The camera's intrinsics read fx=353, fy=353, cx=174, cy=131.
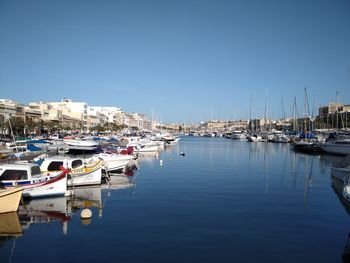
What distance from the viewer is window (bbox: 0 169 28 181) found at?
22.1 m

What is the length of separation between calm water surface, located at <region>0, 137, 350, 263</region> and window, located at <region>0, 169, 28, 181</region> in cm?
181

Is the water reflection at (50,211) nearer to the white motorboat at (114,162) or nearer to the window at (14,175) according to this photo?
the window at (14,175)

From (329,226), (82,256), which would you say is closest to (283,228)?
(329,226)

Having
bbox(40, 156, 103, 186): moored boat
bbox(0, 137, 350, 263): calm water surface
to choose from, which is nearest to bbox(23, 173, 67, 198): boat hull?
bbox(0, 137, 350, 263): calm water surface

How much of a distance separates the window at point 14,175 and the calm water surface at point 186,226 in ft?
5.94

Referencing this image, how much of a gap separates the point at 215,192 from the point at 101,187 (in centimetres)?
930

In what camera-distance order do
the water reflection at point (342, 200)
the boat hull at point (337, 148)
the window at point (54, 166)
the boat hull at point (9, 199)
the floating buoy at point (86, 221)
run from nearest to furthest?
the water reflection at point (342, 200), the floating buoy at point (86, 221), the boat hull at point (9, 199), the window at point (54, 166), the boat hull at point (337, 148)

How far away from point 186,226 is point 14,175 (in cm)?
1182

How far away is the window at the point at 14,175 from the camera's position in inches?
871

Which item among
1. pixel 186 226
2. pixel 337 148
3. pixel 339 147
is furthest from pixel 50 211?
pixel 337 148

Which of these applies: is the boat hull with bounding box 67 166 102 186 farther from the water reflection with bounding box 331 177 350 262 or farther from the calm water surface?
the water reflection with bounding box 331 177 350 262

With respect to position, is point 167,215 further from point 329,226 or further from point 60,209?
point 329,226

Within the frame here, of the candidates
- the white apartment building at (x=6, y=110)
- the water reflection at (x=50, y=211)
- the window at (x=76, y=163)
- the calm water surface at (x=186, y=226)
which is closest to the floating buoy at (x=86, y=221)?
the water reflection at (x=50, y=211)

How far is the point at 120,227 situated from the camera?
17406 millimetres
